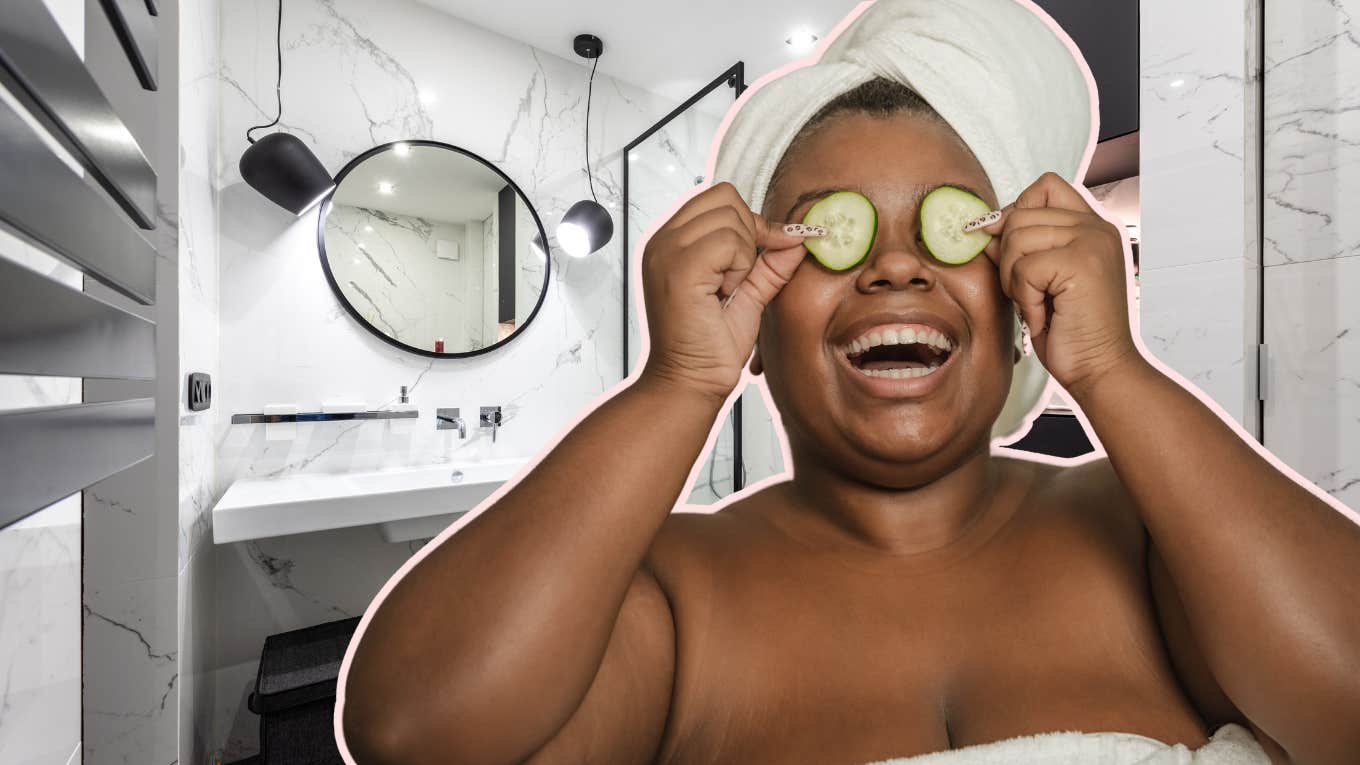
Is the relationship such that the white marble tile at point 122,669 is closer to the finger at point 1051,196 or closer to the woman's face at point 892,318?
the woman's face at point 892,318

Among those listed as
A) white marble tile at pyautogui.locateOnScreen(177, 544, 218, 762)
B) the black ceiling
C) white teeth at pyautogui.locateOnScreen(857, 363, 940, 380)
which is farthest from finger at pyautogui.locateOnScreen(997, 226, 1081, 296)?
white marble tile at pyautogui.locateOnScreen(177, 544, 218, 762)

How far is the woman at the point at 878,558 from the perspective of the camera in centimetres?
42

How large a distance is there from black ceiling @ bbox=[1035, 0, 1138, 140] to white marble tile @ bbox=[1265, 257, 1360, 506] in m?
0.44

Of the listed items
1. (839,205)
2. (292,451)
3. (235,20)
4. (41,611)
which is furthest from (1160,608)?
(235,20)

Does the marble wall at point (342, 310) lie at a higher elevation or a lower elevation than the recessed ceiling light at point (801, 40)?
lower

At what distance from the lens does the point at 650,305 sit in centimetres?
52

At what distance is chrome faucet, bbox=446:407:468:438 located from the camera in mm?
→ 2052

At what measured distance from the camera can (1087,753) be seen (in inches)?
17.4

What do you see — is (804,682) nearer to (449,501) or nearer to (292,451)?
(449,501)

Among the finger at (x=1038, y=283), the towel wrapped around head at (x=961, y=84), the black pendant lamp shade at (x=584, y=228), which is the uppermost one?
the black pendant lamp shade at (x=584, y=228)

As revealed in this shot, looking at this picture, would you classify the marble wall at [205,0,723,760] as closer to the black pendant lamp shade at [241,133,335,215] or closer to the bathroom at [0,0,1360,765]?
the bathroom at [0,0,1360,765]

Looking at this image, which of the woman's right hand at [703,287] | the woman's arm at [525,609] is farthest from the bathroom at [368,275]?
the woman's right hand at [703,287]

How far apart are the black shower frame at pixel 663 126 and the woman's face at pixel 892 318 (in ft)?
3.46

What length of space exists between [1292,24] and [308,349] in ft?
8.62
